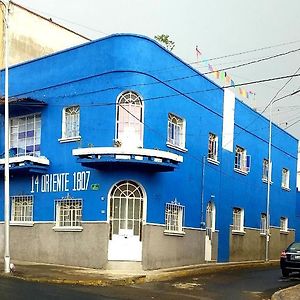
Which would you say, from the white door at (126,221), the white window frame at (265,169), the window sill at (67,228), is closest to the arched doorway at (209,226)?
the white door at (126,221)

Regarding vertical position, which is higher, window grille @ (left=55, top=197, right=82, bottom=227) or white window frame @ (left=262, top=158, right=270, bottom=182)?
white window frame @ (left=262, top=158, right=270, bottom=182)

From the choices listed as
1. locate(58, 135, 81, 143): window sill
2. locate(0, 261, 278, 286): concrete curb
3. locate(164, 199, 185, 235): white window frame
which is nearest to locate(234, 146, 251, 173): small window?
locate(164, 199, 185, 235): white window frame

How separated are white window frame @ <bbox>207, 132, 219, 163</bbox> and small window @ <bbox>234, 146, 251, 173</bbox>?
8.86 ft

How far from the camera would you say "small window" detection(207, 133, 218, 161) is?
23.9 m

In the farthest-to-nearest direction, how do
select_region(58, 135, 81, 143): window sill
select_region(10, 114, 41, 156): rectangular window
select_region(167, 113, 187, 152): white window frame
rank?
select_region(10, 114, 41, 156): rectangular window, select_region(167, 113, 187, 152): white window frame, select_region(58, 135, 81, 143): window sill

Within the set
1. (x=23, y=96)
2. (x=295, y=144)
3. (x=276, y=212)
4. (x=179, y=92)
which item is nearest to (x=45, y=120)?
(x=23, y=96)

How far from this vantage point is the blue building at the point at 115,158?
18.8 m

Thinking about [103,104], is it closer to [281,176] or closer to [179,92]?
[179,92]

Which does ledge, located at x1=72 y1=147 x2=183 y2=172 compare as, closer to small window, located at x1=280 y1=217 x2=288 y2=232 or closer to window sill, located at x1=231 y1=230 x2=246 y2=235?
window sill, located at x1=231 y1=230 x2=246 y2=235

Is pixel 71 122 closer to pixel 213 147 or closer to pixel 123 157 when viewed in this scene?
pixel 123 157

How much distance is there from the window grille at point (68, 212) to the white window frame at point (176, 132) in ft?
13.5

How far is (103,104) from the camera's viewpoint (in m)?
19.4

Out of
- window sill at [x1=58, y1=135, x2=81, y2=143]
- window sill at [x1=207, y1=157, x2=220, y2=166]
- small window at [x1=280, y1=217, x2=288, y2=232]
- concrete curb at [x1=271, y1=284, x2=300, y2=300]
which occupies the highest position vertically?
window sill at [x1=58, y1=135, x2=81, y2=143]

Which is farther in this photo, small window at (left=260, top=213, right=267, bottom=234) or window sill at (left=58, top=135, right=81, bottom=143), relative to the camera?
small window at (left=260, top=213, right=267, bottom=234)
